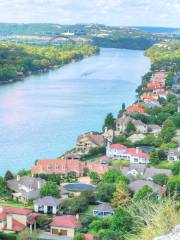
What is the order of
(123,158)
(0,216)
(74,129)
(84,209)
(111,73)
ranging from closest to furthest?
(0,216), (84,209), (123,158), (74,129), (111,73)

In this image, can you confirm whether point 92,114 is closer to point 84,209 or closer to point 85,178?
point 85,178

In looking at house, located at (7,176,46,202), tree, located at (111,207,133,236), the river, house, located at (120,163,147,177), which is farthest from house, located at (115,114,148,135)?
tree, located at (111,207,133,236)

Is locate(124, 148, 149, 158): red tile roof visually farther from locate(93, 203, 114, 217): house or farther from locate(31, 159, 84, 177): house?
locate(93, 203, 114, 217): house

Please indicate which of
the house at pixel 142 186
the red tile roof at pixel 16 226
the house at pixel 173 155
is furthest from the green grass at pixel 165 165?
the red tile roof at pixel 16 226

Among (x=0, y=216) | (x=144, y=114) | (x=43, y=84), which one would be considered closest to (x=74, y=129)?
(x=144, y=114)

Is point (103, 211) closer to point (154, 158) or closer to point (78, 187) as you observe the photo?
point (78, 187)

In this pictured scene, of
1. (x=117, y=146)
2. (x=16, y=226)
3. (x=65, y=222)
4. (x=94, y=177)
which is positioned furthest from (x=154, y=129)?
(x=16, y=226)

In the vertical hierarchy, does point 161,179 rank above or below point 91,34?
below
